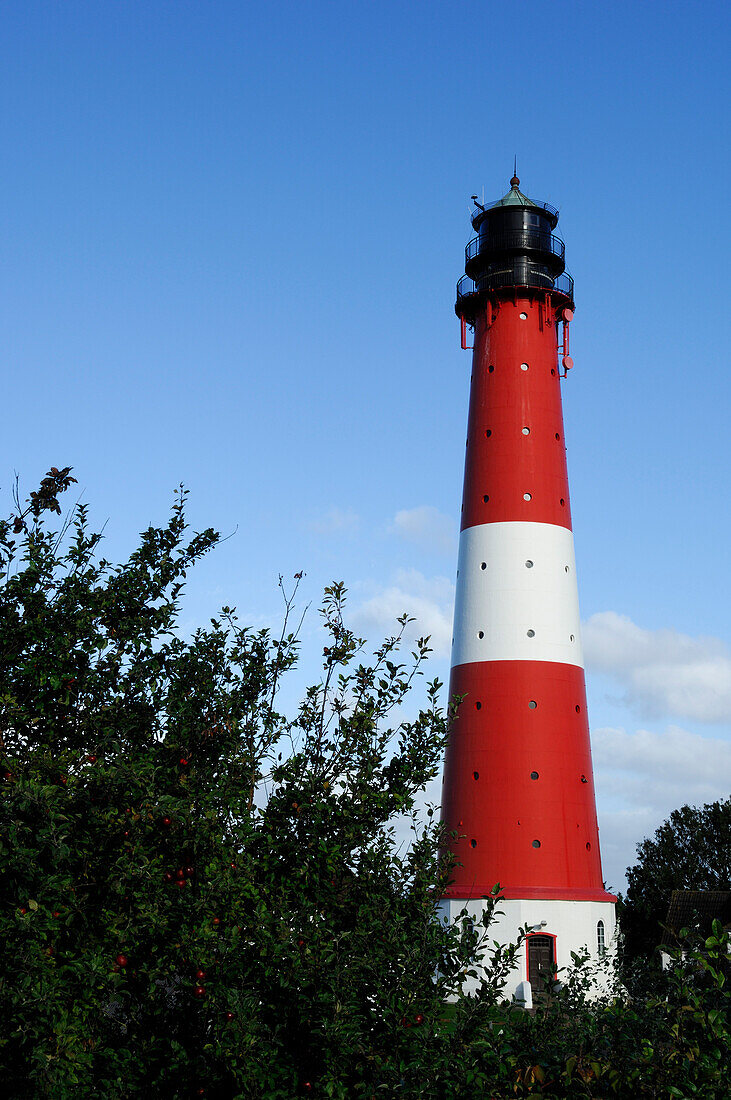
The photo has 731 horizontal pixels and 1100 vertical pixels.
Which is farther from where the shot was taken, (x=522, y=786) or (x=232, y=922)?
(x=522, y=786)

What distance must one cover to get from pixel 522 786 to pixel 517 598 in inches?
Answer: 220

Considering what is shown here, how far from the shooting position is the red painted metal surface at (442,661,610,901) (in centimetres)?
2962

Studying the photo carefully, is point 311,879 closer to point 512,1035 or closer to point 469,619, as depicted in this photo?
point 512,1035

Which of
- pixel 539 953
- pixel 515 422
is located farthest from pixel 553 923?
pixel 515 422

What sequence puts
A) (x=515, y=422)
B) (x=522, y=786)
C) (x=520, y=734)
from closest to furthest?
1. (x=522, y=786)
2. (x=520, y=734)
3. (x=515, y=422)

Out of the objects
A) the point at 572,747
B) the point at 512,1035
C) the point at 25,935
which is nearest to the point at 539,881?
the point at 572,747

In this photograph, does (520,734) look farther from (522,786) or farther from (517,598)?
(517,598)

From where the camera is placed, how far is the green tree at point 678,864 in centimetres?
5066

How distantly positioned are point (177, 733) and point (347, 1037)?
3.08 metres

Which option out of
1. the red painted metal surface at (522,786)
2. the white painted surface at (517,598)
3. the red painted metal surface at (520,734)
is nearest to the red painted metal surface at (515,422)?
the red painted metal surface at (520,734)

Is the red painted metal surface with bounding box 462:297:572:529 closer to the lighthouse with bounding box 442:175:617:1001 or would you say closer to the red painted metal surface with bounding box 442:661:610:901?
the lighthouse with bounding box 442:175:617:1001

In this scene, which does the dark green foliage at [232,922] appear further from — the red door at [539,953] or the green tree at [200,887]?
the red door at [539,953]

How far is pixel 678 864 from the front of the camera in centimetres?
5228

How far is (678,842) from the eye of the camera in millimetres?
53125
